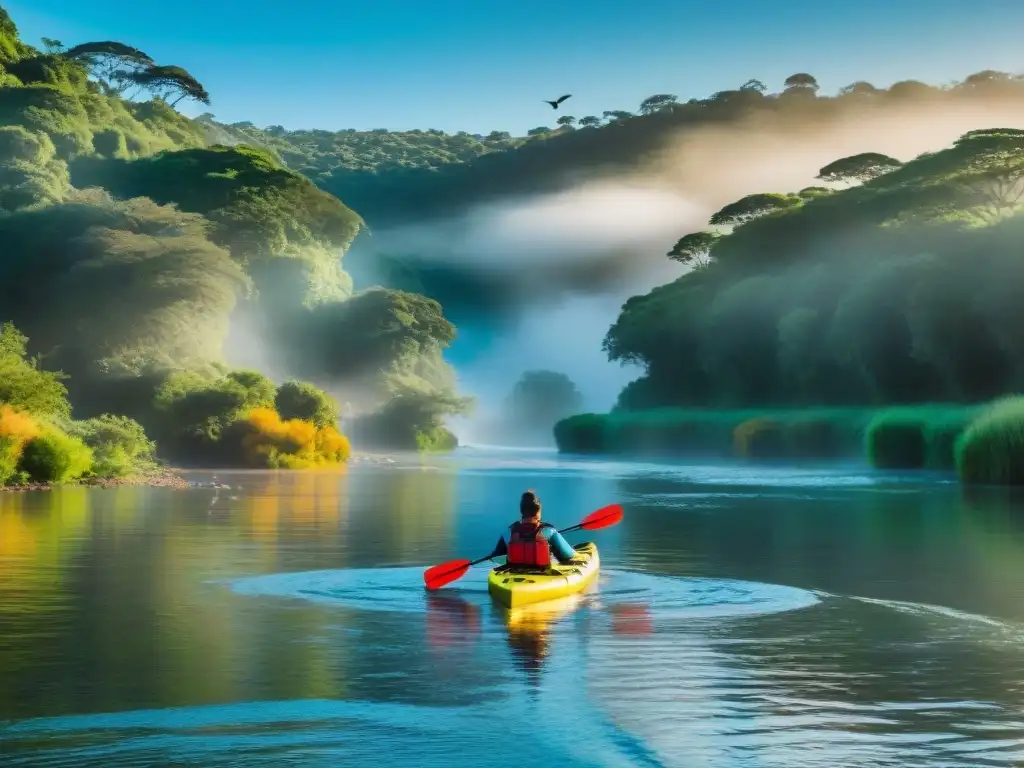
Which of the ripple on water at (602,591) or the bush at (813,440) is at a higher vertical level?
the bush at (813,440)

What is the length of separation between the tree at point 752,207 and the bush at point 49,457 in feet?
263

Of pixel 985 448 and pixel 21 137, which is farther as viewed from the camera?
pixel 21 137

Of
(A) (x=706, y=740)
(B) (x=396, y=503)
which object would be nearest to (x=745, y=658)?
(A) (x=706, y=740)

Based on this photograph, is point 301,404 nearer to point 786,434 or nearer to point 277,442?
point 277,442

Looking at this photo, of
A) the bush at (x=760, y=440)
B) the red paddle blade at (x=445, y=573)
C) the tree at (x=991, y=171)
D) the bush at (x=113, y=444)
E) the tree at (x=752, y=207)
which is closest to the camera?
the red paddle blade at (x=445, y=573)

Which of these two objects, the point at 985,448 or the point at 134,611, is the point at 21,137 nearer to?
the point at 985,448

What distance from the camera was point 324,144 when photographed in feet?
548

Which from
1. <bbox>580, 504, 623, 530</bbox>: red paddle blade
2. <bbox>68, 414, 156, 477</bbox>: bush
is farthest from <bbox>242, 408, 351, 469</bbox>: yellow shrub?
<bbox>580, 504, 623, 530</bbox>: red paddle blade

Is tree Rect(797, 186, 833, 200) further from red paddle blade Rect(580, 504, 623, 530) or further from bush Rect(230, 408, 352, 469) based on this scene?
red paddle blade Rect(580, 504, 623, 530)

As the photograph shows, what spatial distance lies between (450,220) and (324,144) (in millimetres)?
22372

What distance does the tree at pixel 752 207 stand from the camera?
116 m

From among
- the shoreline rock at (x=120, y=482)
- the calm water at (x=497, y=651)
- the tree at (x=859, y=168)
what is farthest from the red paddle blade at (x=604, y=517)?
the tree at (x=859, y=168)

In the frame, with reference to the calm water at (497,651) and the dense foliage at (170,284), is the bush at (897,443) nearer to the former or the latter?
the dense foliage at (170,284)

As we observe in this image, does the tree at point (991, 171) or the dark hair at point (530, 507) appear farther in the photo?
the tree at point (991, 171)
